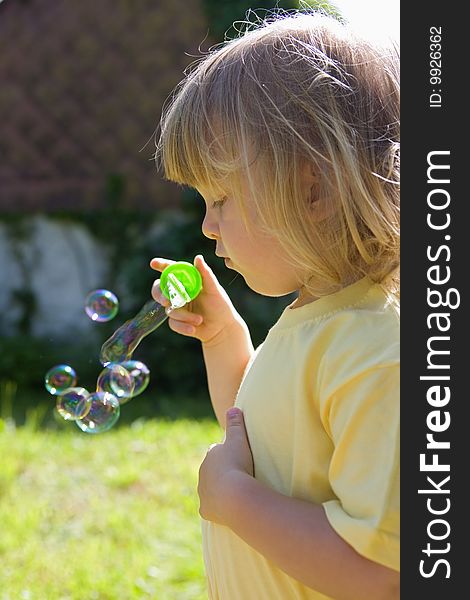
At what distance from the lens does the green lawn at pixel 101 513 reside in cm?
292

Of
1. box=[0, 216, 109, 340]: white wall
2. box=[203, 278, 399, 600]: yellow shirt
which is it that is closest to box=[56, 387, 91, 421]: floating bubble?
box=[203, 278, 399, 600]: yellow shirt

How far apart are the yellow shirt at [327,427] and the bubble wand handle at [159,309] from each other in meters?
0.29

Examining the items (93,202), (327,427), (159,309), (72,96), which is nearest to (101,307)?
(159,309)

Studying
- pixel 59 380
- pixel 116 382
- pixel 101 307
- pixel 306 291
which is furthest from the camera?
pixel 101 307

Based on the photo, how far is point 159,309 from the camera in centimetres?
192

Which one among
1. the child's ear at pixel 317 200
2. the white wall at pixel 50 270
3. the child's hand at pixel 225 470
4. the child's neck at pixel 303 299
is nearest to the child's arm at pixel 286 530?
the child's hand at pixel 225 470

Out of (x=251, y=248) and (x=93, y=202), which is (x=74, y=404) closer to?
(x=251, y=248)

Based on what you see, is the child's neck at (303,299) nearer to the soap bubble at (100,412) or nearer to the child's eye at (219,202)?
the child's eye at (219,202)

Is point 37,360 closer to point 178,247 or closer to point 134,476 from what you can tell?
point 178,247

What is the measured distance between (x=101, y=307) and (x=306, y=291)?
1039 millimetres

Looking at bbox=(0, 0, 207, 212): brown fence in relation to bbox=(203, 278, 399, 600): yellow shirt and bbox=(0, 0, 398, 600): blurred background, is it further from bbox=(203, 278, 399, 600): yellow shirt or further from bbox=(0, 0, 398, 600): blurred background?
bbox=(203, 278, 399, 600): yellow shirt

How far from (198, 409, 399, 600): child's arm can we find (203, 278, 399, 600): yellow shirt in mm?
23

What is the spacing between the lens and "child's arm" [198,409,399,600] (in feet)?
3.94

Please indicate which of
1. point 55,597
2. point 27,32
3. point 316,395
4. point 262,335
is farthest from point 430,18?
point 27,32
